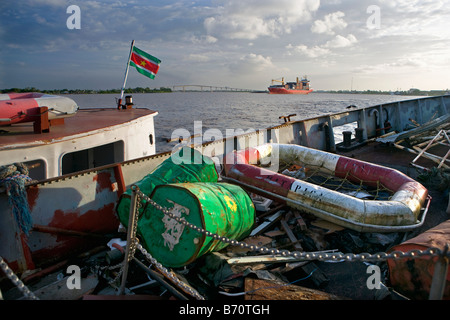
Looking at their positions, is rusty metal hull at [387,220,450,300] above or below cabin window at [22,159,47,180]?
below

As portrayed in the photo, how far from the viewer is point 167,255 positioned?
162 inches

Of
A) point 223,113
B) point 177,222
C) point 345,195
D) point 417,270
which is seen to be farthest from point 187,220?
point 223,113

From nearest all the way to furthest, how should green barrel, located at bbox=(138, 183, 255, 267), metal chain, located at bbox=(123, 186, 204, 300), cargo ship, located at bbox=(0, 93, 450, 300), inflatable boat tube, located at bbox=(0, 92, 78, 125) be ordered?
metal chain, located at bbox=(123, 186, 204, 300) < cargo ship, located at bbox=(0, 93, 450, 300) < green barrel, located at bbox=(138, 183, 255, 267) < inflatable boat tube, located at bbox=(0, 92, 78, 125)

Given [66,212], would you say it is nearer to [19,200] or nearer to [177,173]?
[19,200]

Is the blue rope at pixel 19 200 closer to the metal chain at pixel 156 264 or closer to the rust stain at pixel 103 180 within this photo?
the rust stain at pixel 103 180

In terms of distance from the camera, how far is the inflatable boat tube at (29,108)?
5977 mm

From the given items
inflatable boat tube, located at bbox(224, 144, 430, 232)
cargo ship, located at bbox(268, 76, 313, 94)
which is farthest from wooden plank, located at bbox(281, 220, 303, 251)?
cargo ship, located at bbox(268, 76, 313, 94)

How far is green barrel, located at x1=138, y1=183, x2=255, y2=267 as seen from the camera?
3.95 metres

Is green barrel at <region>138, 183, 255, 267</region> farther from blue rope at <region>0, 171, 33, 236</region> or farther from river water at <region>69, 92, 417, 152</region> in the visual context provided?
river water at <region>69, 92, 417, 152</region>

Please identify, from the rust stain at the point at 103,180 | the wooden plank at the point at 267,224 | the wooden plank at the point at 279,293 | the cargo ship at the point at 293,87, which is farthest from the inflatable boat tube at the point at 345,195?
the cargo ship at the point at 293,87

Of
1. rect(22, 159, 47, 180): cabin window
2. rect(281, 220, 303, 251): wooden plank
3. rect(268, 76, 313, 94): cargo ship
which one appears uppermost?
rect(268, 76, 313, 94): cargo ship

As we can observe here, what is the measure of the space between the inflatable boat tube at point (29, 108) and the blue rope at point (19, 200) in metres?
2.32

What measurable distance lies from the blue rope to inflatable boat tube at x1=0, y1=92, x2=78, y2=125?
2.32 metres
